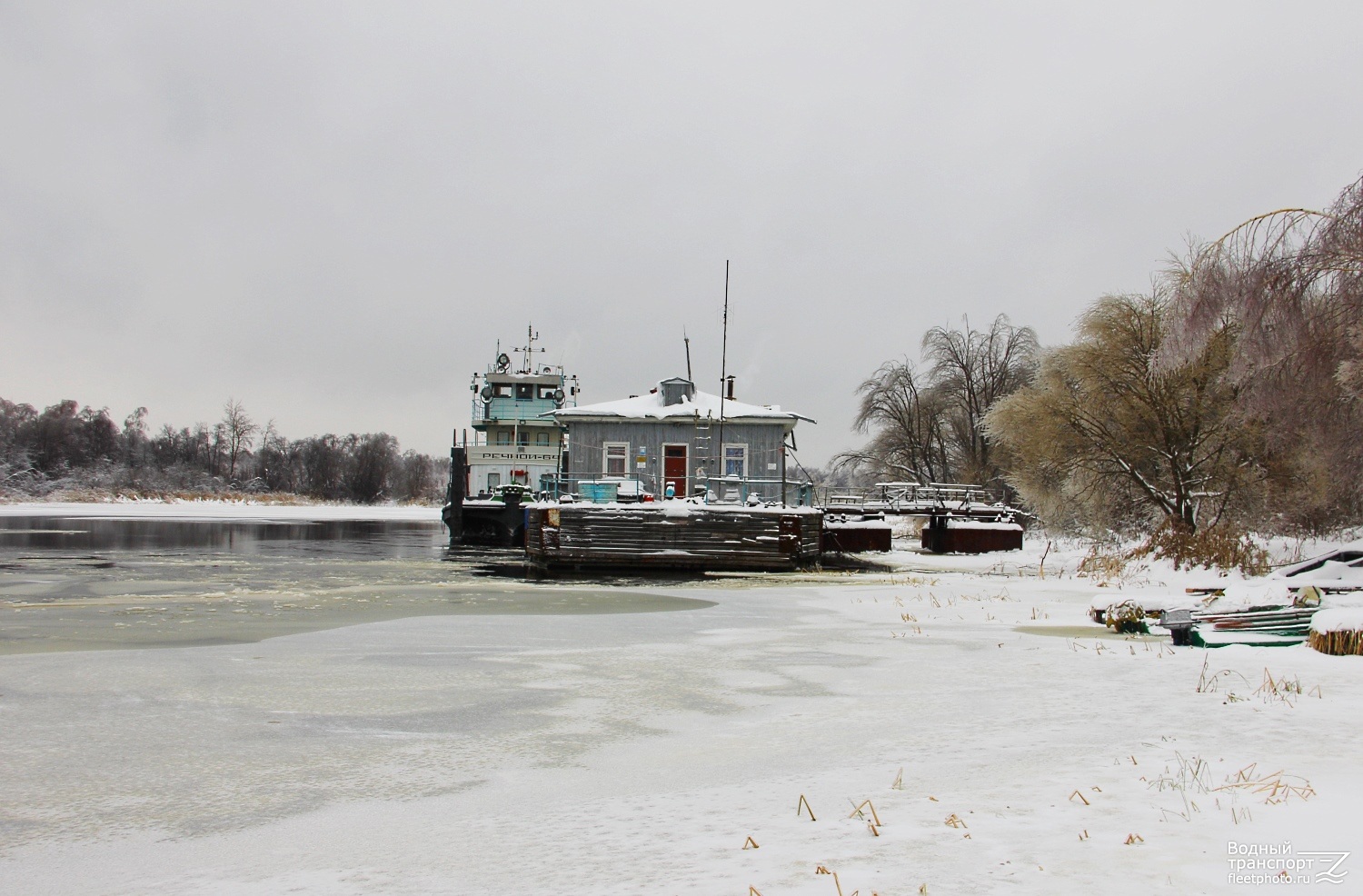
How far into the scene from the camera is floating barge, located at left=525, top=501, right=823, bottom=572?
80.1ft

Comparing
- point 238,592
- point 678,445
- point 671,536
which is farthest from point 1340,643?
point 678,445

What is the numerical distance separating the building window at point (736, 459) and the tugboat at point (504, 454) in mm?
8383

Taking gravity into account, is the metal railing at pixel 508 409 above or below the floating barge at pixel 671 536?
above

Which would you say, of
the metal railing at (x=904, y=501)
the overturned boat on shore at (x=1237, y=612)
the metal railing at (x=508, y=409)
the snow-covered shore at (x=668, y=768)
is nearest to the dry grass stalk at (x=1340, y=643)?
the snow-covered shore at (x=668, y=768)

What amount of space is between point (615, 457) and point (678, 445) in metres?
1.93

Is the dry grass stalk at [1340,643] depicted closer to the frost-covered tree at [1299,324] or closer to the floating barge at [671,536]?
the frost-covered tree at [1299,324]

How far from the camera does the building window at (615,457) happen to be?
30.0m

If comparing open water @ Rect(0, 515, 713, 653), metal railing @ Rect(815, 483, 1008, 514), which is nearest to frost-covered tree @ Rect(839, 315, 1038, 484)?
metal railing @ Rect(815, 483, 1008, 514)

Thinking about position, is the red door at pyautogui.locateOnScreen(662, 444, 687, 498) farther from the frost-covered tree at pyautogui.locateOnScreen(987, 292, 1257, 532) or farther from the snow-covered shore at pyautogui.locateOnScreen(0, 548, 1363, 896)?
the snow-covered shore at pyautogui.locateOnScreen(0, 548, 1363, 896)

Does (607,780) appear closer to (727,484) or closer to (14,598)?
(14,598)

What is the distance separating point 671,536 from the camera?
2448cm

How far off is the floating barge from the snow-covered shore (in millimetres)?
14740

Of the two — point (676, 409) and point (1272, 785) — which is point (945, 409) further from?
point (1272, 785)

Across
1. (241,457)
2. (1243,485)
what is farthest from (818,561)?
(241,457)
